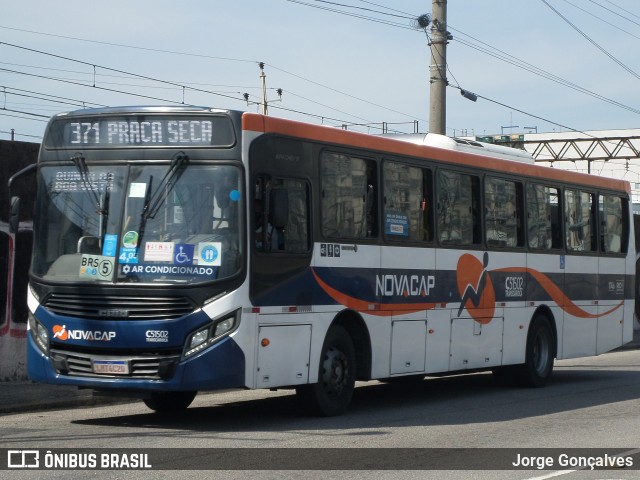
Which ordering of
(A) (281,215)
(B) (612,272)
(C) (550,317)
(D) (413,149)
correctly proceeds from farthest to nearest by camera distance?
(B) (612,272), (C) (550,317), (D) (413,149), (A) (281,215)

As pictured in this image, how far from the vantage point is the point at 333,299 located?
1288 cm

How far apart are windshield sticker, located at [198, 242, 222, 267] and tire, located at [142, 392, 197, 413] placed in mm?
2408

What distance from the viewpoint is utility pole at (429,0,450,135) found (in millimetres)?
21641

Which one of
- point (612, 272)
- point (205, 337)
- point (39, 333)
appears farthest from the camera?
point (612, 272)

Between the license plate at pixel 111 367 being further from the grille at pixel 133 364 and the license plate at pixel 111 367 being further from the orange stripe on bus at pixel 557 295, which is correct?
the orange stripe on bus at pixel 557 295

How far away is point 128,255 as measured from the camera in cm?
1144

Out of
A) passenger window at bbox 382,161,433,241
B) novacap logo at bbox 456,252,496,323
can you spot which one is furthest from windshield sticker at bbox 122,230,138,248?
novacap logo at bbox 456,252,496,323

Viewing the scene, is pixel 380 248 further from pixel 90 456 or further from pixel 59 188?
pixel 90 456

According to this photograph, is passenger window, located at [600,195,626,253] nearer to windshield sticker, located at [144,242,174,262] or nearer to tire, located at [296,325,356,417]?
tire, located at [296,325,356,417]

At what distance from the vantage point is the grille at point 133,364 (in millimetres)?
11203

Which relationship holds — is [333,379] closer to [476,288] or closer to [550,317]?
[476,288]

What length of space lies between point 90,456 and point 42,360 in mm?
2365

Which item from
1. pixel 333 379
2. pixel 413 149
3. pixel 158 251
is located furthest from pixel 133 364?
pixel 413 149

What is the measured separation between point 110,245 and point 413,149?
185 inches
